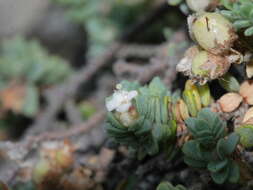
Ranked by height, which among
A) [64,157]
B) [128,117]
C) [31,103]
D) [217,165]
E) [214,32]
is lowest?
[31,103]

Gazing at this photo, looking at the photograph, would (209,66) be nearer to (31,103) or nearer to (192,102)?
(192,102)

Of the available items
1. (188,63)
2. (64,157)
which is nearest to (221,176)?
(188,63)

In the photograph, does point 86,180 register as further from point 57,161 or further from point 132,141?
point 132,141

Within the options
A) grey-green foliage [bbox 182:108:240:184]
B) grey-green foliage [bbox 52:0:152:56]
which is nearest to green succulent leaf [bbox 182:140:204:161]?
grey-green foliage [bbox 182:108:240:184]

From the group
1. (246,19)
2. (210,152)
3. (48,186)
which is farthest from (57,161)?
(246,19)

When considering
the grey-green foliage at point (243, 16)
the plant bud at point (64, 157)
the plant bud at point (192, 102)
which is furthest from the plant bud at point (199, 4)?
the plant bud at point (64, 157)

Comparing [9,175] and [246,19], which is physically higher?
[246,19]

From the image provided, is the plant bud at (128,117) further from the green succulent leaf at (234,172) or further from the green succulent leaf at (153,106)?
the green succulent leaf at (234,172)
